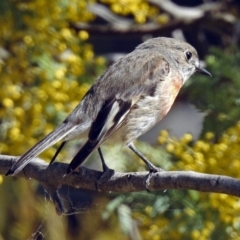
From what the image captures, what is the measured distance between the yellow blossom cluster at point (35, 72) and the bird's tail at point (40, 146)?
46cm

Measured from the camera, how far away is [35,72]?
180 inches

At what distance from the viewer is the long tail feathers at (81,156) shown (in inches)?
131

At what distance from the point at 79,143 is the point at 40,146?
1.39 meters

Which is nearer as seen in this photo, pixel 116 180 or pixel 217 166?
pixel 116 180

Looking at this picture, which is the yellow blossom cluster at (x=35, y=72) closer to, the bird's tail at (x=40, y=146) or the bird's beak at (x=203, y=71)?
the bird's tail at (x=40, y=146)

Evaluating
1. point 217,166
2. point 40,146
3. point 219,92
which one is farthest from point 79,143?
point 40,146

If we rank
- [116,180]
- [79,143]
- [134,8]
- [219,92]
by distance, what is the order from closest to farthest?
[116,180] < [219,92] < [134,8] < [79,143]

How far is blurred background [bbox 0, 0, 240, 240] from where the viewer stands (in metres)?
4.22

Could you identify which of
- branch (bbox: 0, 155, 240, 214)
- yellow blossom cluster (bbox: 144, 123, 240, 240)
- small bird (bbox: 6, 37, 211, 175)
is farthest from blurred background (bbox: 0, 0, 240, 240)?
branch (bbox: 0, 155, 240, 214)

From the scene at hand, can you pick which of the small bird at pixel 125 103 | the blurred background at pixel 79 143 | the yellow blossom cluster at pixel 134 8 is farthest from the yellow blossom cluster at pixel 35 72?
the small bird at pixel 125 103

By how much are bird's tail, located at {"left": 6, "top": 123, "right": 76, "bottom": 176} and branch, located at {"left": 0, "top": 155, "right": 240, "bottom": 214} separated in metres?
0.05

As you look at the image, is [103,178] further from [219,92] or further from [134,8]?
[134,8]

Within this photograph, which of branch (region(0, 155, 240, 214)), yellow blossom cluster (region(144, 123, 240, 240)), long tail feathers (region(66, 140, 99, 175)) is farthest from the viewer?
yellow blossom cluster (region(144, 123, 240, 240))

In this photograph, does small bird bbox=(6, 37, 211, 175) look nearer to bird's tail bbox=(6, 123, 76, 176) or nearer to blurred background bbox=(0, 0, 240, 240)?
bird's tail bbox=(6, 123, 76, 176)
